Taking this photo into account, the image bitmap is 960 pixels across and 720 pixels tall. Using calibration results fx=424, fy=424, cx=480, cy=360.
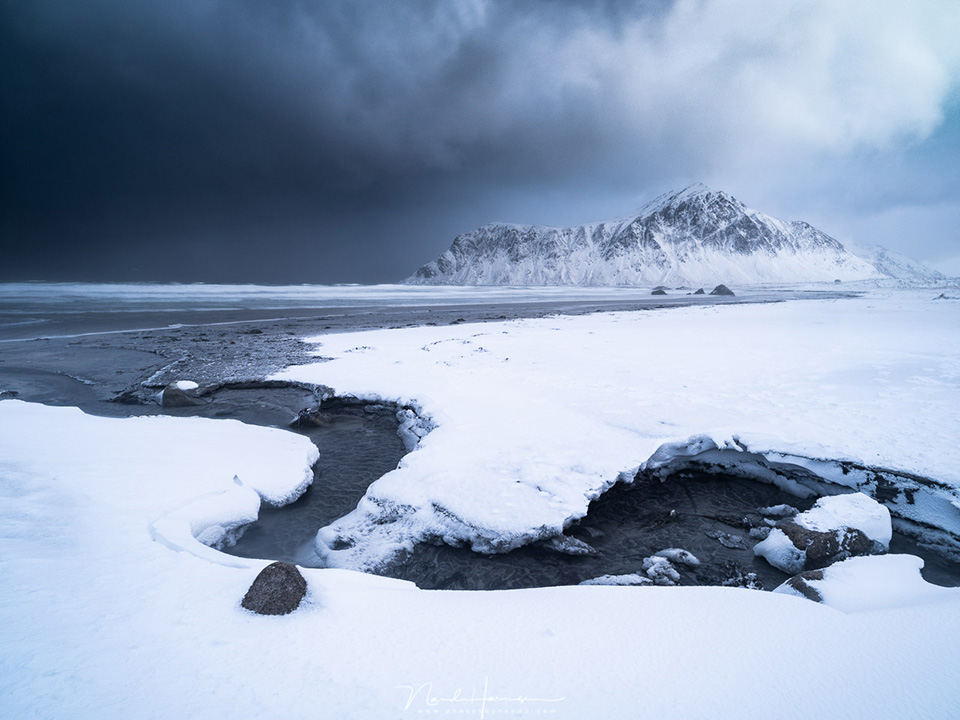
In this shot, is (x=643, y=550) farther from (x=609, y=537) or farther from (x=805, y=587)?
(x=805, y=587)

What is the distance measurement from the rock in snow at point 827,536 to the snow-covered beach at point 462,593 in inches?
14.0

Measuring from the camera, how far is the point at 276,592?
2707mm

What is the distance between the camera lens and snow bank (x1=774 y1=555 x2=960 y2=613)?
2.96 meters

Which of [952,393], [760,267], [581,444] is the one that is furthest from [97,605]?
[760,267]

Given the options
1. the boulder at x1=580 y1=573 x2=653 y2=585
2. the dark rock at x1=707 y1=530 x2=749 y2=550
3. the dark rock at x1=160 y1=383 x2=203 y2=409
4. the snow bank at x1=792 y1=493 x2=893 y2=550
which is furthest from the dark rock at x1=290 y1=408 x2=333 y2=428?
the snow bank at x1=792 y1=493 x2=893 y2=550

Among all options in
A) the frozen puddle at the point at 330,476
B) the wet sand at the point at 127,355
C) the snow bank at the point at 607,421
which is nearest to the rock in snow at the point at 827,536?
the snow bank at the point at 607,421

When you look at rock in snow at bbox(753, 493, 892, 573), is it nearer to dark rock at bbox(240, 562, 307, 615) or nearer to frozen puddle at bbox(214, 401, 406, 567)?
dark rock at bbox(240, 562, 307, 615)

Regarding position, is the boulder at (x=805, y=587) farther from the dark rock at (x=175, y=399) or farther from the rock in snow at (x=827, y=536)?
the dark rock at (x=175, y=399)

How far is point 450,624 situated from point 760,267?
753 ft

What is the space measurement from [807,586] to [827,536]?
3.50 feet

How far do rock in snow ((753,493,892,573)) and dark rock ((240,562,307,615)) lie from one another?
4123mm

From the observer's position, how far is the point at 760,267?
190 metres

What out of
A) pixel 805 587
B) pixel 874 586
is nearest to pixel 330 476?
pixel 805 587

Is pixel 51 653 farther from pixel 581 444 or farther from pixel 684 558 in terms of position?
pixel 581 444
